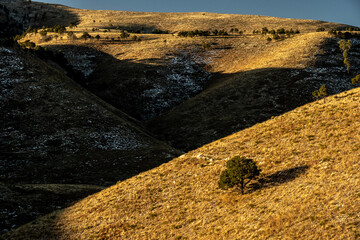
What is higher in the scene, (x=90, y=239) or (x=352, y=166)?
(x=352, y=166)

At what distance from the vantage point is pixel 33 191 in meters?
32.7

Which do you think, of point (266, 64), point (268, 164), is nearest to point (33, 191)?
point (268, 164)

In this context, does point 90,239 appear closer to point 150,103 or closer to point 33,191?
point 33,191

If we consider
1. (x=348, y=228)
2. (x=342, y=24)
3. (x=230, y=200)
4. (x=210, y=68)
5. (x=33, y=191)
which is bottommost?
(x=33, y=191)

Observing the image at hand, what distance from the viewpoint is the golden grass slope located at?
1936 centimetres

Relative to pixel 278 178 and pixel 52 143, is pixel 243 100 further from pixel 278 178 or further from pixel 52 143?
pixel 278 178

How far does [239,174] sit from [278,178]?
365cm

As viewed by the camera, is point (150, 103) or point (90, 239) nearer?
point (90, 239)

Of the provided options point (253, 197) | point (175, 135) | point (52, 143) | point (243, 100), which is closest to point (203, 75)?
point (243, 100)

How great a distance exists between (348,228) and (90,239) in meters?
18.8

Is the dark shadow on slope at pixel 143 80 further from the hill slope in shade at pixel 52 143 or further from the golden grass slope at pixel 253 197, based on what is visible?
the golden grass slope at pixel 253 197

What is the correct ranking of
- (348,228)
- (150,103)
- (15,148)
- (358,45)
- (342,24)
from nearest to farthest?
(348,228)
(15,148)
(150,103)
(358,45)
(342,24)

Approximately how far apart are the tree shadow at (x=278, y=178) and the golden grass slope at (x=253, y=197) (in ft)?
0.31

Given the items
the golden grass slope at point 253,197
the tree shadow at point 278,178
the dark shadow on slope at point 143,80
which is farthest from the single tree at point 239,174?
the dark shadow on slope at point 143,80
